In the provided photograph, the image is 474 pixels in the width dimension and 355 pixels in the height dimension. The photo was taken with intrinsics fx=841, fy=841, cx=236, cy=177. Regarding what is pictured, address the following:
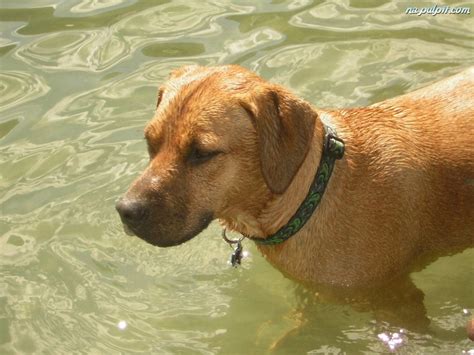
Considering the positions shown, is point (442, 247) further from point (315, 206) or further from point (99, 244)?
point (99, 244)

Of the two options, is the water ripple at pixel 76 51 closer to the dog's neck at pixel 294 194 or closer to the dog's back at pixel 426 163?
the dog's back at pixel 426 163

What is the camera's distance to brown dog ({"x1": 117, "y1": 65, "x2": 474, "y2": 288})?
469 cm

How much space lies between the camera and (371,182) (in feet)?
16.9

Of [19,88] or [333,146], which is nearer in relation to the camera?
[333,146]

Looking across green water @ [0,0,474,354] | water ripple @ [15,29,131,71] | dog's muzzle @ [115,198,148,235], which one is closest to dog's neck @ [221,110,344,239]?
dog's muzzle @ [115,198,148,235]

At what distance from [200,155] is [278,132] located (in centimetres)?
47

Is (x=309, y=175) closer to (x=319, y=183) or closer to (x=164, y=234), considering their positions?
(x=319, y=183)

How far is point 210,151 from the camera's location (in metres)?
4.67

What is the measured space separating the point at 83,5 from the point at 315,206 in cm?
537

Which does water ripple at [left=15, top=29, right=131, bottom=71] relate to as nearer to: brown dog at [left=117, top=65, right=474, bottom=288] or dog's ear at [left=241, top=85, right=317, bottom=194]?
brown dog at [left=117, top=65, right=474, bottom=288]

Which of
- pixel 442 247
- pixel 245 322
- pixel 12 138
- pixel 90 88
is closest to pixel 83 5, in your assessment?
pixel 90 88

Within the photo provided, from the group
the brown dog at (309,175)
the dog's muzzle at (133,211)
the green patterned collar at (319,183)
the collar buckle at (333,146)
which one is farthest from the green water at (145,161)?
the dog's muzzle at (133,211)

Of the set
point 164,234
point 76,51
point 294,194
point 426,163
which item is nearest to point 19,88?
point 76,51

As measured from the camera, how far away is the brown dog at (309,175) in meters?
4.69
